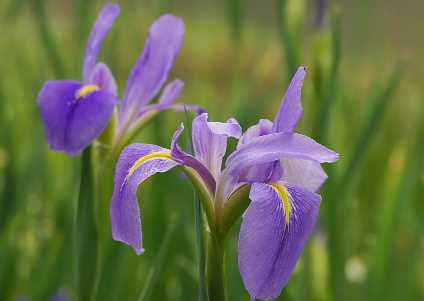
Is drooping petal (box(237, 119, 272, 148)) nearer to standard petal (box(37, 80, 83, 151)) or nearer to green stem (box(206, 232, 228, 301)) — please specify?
green stem (box(206, 232, 228, 301))

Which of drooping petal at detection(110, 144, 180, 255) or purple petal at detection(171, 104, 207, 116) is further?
purple petal at detection(171, 104, 207, 116)

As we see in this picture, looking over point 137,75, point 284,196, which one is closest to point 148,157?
point 284,196

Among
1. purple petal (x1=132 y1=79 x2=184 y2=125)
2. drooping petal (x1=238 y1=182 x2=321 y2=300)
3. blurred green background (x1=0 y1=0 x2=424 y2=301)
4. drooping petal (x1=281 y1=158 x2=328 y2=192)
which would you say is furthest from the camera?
blurred green background (x1=0 y1=0 x2=424 y2=301)

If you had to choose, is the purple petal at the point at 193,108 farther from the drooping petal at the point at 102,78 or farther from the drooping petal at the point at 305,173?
the drooping petal at the point at 305,173

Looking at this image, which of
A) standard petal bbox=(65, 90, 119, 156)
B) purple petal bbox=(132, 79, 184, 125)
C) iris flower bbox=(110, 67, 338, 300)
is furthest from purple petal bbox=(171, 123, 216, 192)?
purple petal bbox=(132, 79, 184, 125)

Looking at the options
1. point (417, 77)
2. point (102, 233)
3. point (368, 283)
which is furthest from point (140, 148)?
point (417, 77)

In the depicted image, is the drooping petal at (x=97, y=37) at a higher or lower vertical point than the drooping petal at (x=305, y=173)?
higher

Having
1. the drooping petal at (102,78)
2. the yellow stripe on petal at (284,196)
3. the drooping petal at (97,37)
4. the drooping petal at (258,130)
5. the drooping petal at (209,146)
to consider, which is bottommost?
the yellow stripe on petal at (284,196)

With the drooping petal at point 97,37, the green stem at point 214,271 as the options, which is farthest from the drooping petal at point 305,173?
the drooping petal at point 97,37
